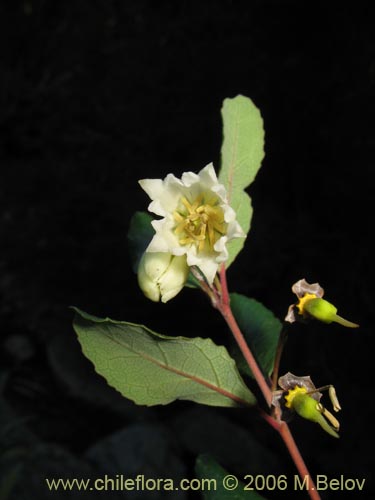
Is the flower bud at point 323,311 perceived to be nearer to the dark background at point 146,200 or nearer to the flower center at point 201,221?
the flower center at point 201,221

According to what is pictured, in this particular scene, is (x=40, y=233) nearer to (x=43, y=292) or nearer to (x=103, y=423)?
(x=43, y=292)

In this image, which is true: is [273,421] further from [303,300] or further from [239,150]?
[239,150]

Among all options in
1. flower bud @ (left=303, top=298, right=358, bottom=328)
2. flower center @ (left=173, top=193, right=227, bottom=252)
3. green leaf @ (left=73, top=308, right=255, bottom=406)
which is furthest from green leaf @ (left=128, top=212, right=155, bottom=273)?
flower bud @ (left=303, top=298, right=358, bottom=328)

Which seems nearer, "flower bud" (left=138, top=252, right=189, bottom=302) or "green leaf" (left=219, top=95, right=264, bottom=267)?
"flower bud" (left=138, top=252, right=189, bottom=302)

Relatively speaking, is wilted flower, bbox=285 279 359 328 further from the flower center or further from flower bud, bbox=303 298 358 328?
the flower center

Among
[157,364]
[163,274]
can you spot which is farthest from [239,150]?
[157,364]

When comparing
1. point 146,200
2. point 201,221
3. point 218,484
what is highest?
point 201,221

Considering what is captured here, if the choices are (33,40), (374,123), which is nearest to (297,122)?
(374,123)
